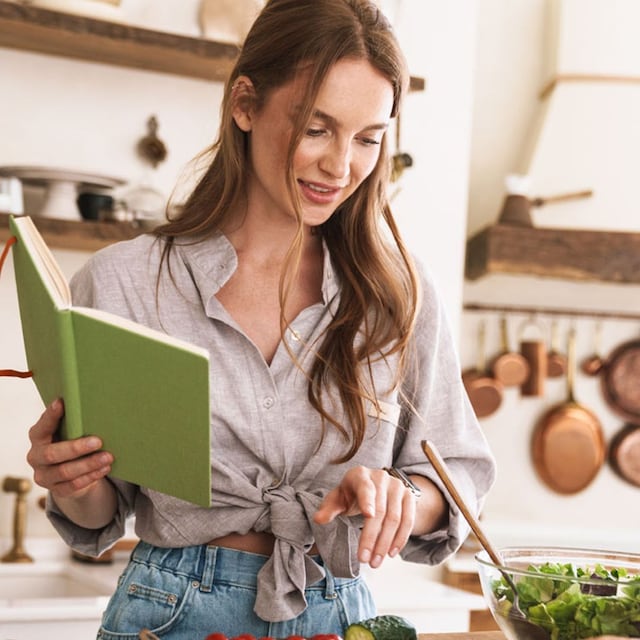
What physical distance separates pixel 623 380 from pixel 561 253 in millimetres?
649

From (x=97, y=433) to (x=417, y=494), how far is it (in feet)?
1.42

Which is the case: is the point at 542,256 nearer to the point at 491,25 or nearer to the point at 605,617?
the point at 491,25

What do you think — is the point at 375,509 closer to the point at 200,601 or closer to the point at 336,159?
the point at 200,601

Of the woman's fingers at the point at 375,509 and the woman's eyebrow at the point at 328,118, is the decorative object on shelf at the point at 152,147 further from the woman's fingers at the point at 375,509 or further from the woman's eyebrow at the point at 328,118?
the woman's fingers at the point at 375,509

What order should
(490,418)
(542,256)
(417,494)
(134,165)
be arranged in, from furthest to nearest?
(490,418)
(542,256)
(134,165)
(417,494)

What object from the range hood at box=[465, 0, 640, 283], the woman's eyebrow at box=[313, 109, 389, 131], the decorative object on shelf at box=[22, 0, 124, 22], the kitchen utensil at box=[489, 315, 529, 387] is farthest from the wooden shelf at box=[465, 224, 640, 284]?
the woman's eyebrow at box=[313, 109, 389, 131]

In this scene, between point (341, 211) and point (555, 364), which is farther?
point (555, 364)

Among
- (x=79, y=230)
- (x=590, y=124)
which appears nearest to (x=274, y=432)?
(x=79, y=230)

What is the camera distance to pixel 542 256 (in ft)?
9.95

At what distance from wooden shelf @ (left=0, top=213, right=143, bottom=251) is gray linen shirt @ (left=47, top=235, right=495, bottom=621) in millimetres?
1025

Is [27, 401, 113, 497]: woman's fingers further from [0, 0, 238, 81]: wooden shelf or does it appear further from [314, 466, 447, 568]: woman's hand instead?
[0, 0, 238, 81]: wooden shelf

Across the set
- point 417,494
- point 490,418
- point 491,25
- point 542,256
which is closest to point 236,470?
point 417,494

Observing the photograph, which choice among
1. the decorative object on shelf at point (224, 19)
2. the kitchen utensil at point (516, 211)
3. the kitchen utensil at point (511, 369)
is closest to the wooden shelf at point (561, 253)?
the kitchen utensil at point (516, 211)

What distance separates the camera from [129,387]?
104 cm
